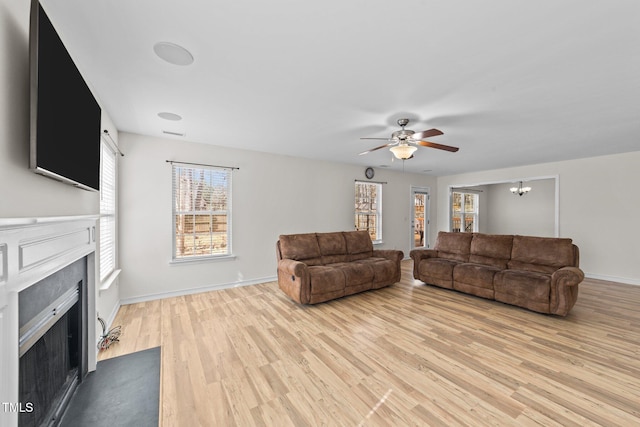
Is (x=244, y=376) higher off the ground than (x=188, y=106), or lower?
lower

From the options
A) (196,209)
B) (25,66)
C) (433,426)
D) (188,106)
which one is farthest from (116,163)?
(433,426)

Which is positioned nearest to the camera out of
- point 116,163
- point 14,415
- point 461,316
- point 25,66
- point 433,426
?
point 14,415

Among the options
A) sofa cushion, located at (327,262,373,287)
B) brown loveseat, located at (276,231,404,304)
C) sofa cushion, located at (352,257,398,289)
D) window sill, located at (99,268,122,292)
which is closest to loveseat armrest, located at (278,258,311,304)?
brown loveseat, located at (276,231,404,304)

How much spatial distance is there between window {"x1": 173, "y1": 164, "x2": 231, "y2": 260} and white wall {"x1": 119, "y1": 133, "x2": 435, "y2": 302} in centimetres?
13

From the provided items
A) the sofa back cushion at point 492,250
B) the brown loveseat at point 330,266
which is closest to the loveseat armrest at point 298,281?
the brown loveseat at point 330,266

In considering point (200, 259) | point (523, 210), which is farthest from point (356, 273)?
point (523, 210)

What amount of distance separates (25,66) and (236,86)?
1.42 m

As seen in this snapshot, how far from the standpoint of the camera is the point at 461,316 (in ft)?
10.9

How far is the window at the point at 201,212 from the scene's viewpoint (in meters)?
4.16

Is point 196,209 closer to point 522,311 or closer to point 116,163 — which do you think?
point 116,163

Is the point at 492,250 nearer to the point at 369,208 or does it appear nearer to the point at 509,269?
the point at 509,269

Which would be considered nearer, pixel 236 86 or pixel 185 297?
pixel 236 86

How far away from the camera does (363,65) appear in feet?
6.75

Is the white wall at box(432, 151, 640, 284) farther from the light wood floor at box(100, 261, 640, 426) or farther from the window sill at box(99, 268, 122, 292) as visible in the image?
the window sill at box(99, 268, 122, 292)
